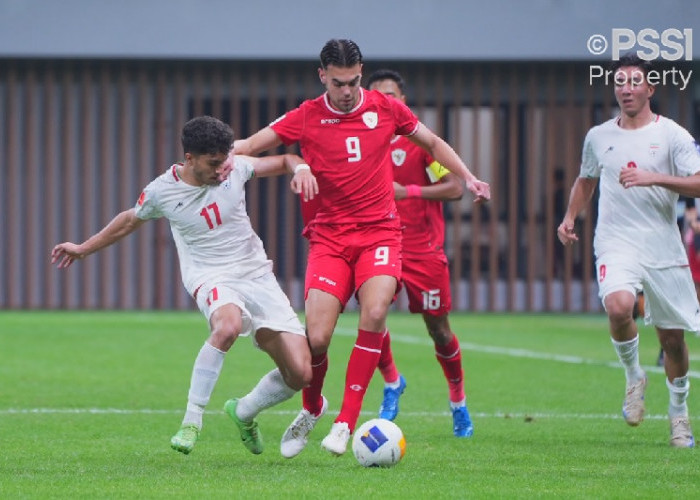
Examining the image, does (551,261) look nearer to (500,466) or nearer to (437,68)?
(437,68)

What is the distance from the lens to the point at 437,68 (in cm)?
2344

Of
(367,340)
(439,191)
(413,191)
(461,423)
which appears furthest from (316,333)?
(439,191)

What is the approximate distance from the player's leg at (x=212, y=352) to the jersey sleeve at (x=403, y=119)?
1.36 meters

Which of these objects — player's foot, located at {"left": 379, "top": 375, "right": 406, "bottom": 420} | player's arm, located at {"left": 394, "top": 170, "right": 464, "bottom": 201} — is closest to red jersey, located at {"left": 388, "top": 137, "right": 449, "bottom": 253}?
player's arm, located at {"left": 394, "top": 170, "right": 464, "bottom": 201}

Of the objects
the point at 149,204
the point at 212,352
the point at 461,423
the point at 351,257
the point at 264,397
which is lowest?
the point at 461,423

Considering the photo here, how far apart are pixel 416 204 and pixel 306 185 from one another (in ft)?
7.72

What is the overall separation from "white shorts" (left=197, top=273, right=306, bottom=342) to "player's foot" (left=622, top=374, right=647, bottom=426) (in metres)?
2.00

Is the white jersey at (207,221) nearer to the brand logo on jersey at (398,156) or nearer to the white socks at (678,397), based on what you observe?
the brand logo on jersey at (398,156)

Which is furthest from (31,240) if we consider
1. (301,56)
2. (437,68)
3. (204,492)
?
(204,492)

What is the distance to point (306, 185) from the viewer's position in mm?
7469

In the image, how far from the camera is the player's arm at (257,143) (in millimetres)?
→ 7992

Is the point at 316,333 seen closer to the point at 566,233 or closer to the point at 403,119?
the point at 403,119

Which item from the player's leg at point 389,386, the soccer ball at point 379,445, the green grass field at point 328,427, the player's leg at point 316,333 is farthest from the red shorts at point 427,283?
the soccer ball at point 379,445

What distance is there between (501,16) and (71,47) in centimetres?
628
